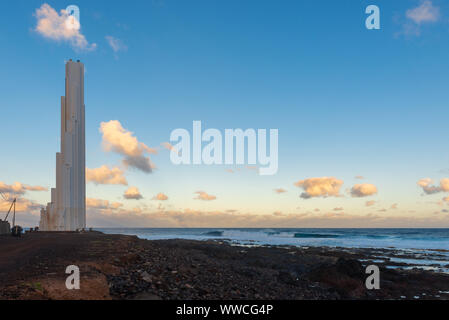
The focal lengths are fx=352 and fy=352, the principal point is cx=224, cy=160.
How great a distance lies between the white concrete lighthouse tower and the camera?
1658 inches

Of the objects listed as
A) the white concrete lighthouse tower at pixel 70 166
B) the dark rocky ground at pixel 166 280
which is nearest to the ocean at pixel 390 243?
the dark rocky ground at pixel 166 280

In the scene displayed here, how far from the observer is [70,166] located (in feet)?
140

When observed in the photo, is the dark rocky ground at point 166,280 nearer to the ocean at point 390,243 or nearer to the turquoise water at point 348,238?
the ocean at point 390,243

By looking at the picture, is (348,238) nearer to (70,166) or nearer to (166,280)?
(70,166)

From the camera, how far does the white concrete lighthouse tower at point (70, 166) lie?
4212cm

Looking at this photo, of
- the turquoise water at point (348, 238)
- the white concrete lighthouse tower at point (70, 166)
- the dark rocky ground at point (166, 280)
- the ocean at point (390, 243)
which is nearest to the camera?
the dark rocky ground at point (166, 280)

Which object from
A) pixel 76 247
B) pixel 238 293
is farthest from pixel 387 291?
pixel 76 247

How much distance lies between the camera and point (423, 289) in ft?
57.4

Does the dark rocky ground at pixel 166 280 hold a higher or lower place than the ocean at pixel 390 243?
higher

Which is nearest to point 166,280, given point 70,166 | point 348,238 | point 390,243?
point 70,166

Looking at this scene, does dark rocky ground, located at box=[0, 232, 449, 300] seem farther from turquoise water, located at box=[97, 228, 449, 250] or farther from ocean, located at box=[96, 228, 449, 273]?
turquoise water, located at box=[97, 228, 449, 250]

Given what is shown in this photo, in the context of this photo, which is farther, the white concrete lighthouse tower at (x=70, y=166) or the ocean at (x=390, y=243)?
the white concrete lighthouse tower at (x=70, y=166)

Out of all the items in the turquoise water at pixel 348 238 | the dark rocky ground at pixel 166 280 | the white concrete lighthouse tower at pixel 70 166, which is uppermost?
the white concrete lighthouse tower at pixel 70 166
